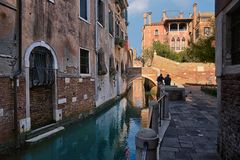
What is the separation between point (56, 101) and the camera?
7703 mm

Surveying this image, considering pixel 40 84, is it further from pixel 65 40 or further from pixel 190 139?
pixel 190 139

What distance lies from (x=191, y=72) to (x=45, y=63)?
20.3m

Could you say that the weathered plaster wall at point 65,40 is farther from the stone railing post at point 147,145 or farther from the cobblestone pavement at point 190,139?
the stone railing post at point 147,145

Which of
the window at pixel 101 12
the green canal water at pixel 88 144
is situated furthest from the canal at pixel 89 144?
the window at pixel 101 12

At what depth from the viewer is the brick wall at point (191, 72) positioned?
24188 mm

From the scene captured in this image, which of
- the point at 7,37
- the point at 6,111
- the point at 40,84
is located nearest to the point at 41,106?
the point at 40,84

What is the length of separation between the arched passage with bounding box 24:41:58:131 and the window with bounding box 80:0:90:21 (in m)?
3.70

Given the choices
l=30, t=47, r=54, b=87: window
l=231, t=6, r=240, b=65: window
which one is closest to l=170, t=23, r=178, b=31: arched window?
l=30, t=47, r=54, b=87: window

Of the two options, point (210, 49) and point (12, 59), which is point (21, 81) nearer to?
point (12, 59)

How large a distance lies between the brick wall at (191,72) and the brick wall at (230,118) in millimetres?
21112

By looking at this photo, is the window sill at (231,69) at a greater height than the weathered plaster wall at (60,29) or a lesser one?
lesser

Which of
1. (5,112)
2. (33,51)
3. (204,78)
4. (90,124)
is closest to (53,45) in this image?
(33,51)

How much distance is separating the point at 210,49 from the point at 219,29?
11.3 m

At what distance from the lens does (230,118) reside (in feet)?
10.8
